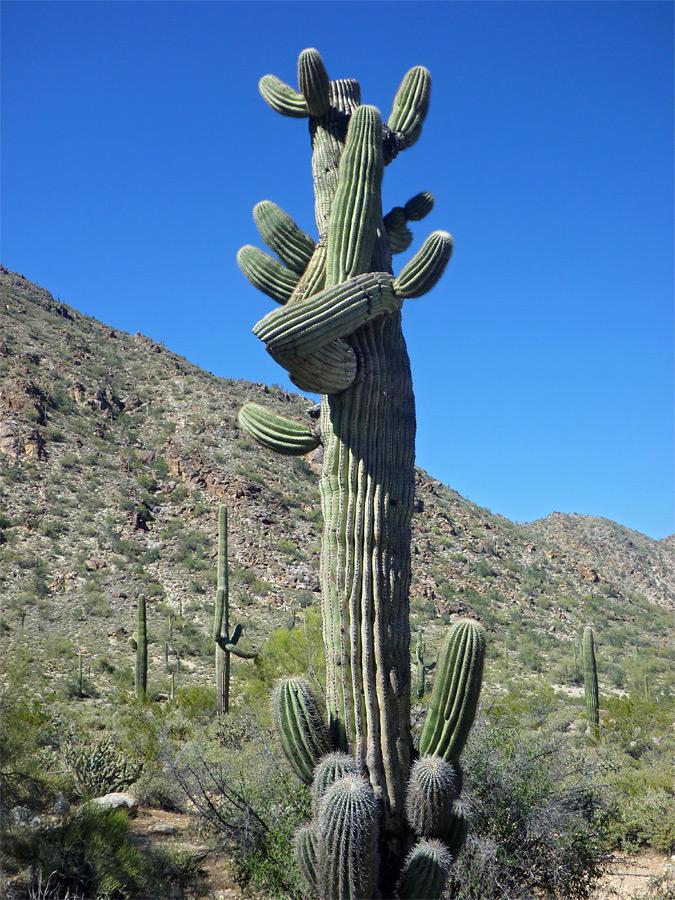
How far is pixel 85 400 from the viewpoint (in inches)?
1304

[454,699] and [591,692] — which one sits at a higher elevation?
[454,699]

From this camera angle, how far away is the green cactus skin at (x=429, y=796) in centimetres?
437

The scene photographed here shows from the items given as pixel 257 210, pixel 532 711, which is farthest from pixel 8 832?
pixel 532 711

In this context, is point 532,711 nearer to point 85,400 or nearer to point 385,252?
point 385,252

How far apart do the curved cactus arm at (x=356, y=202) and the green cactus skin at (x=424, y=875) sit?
354 cm

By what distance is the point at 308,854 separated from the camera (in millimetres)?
4340

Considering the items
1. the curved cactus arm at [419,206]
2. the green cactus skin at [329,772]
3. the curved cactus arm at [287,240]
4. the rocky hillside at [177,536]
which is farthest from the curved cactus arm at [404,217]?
the rocky hillside at [177,536]

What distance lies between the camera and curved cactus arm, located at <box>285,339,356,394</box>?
4.53 meters

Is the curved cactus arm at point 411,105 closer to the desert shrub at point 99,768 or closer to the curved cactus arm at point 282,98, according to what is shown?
the curved cactus arm at point 282,98

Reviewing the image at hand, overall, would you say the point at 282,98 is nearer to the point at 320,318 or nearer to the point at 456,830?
the point at 320,318

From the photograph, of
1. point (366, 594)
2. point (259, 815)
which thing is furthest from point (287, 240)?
point (259, 815)

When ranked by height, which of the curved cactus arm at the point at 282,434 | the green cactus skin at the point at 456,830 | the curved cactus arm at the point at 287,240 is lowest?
the green cactus skin at the point at 456,830

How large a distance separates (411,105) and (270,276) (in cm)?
194

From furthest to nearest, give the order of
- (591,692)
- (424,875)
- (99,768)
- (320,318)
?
(591,692), (99,768), (320,318), (424,875)
